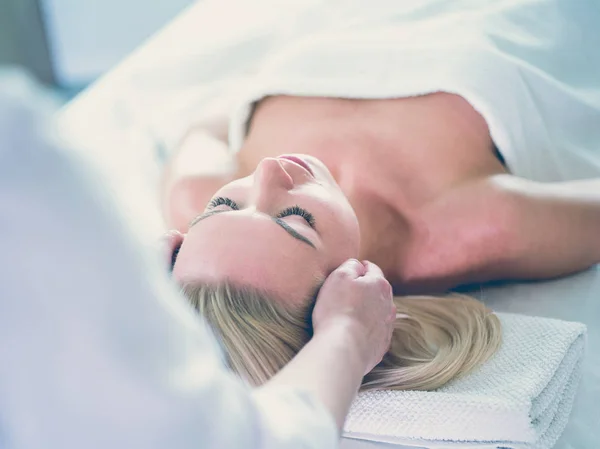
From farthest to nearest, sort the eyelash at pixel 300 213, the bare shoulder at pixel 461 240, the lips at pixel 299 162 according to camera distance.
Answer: the bare shoulder at pixel 461 240 < the lips at pixel 299 162 < the eyelash at pixel 300 213

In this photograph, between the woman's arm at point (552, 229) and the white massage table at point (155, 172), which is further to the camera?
the woman's arm at point (552, 229)

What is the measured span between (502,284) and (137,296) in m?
0.93

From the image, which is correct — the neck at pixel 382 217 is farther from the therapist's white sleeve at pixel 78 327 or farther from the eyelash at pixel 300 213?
the therapist's white sleeve at pixel 78 327

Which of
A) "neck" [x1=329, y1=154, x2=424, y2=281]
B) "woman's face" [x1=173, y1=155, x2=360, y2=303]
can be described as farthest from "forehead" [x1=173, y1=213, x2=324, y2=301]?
"neck" [x1=329, y1=154, x2=424, y2=281]

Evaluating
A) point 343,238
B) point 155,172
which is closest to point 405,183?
point 343,238

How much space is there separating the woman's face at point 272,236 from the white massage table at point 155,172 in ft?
0.27

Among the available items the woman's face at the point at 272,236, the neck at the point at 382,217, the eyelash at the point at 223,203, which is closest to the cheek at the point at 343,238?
the woman's face at the point at 272,236

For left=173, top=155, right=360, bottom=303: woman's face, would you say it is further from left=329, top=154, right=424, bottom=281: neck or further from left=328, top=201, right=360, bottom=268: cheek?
left=329, top=154, right=424, bottom=281: neck

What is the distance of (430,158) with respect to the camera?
1.23 metres

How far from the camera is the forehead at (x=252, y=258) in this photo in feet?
2.77

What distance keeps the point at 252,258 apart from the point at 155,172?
74cm

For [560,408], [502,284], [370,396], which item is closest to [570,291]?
[502,284]

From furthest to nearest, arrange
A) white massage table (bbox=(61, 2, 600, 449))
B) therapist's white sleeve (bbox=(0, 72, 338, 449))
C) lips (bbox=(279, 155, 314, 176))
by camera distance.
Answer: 1. lips (bbox=(279, 155, 314, 176))
2. white massage table (bbox=(61, 2, 600, 449))
3. therapist's white sleeve (bbox=(0, 72, 338, 449))

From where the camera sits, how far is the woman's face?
85 cm
